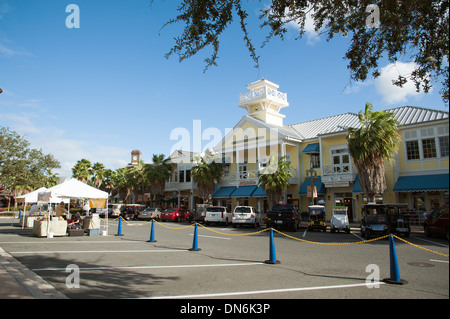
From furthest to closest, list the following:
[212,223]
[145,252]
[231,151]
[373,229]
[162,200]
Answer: [162,200]
[231,151]
[212,223]
[373,229]
[145,252]

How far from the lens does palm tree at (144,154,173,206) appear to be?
135ft

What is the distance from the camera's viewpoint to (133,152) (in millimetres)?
74000

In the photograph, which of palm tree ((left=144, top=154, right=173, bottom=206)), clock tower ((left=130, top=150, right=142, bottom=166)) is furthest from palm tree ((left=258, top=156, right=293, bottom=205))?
clock tower ((left=130, top=150, right=142, bottom=166))

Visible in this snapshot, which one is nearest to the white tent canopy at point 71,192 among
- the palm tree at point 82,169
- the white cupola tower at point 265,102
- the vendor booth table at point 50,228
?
the vendor booth table at point 50,228

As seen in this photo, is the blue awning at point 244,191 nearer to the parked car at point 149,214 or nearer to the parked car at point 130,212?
the parked car at point 149,214

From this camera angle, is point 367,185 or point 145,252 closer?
point 145,252

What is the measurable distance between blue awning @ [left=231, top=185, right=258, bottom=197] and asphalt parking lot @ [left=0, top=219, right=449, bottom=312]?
19.0 meters

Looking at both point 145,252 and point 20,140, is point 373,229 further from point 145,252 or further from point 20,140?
point 20,140

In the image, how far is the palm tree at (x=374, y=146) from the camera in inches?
769

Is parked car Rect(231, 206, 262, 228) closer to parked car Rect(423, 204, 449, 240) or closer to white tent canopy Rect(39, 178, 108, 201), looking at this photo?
white tent canopy Rect(39, 178, 108, 201)

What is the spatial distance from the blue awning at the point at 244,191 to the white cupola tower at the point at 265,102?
7.78 m
